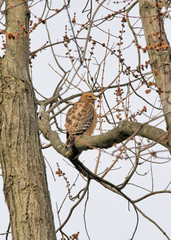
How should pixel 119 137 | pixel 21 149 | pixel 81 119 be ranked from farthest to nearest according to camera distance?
pixel 81 119 < pixel 21 149 < pixel 119 137

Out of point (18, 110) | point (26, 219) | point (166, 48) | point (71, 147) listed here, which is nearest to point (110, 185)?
point (71, 147)

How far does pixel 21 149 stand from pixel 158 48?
1783 millimetres

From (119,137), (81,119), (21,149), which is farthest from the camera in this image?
(81,119)

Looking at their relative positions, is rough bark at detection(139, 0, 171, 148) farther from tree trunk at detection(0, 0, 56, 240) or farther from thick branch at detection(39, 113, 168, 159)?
tree trunk at detection(0, 0, 56, 240)

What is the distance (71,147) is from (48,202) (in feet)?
2.09

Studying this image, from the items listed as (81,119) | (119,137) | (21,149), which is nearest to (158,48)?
(119,137)

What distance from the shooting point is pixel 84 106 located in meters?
6.60

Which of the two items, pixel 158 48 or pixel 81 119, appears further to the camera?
pixel 81 119

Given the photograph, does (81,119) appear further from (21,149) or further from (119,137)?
(119,137)

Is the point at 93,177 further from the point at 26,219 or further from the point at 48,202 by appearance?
the point at 26,219

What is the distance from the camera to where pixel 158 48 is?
3.57 meters

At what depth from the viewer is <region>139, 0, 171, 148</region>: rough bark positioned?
347cm

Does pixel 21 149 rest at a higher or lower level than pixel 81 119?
lower

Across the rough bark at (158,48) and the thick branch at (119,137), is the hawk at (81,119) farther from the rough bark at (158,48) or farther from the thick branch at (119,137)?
the rough bark at (158,48)
